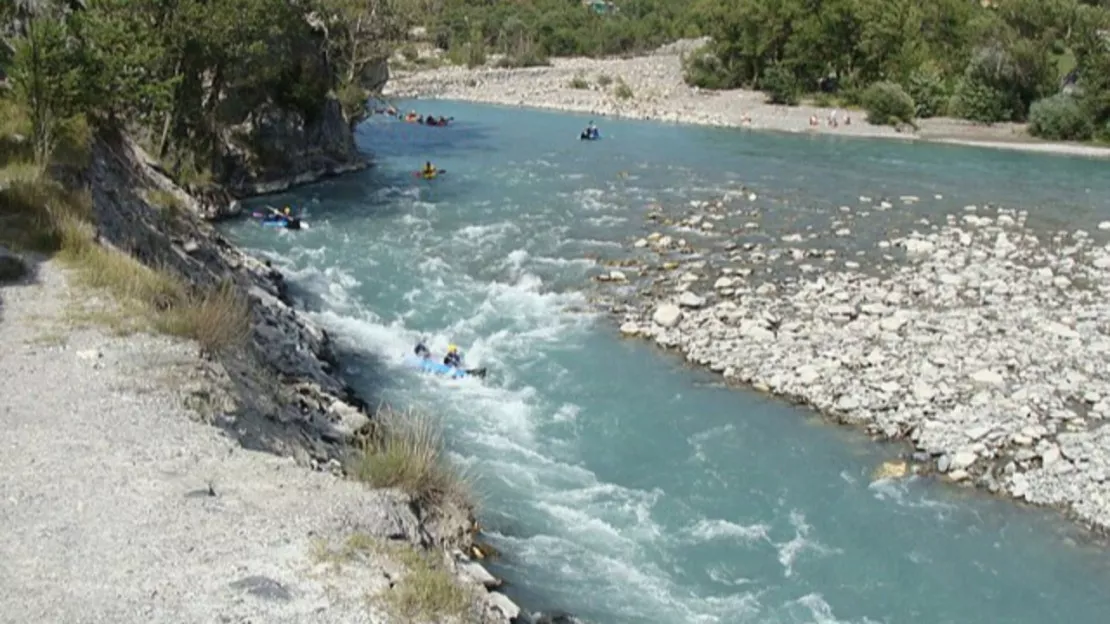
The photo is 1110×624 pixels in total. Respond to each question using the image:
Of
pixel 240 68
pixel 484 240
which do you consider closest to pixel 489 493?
pixel 484 240

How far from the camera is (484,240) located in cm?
2983

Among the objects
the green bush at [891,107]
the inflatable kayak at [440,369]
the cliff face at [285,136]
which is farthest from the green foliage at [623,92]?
the inflatable kayak at [440,369]

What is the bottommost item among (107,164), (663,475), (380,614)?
(663,475)

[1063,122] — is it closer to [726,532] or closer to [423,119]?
[423,119]

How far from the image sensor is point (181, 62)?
34344 mm

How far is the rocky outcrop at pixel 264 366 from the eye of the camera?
10.2 m

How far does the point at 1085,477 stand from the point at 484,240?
1867cm

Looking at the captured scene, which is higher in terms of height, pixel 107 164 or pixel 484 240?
pixel 107 164

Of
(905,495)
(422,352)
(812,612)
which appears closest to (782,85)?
(422,352)

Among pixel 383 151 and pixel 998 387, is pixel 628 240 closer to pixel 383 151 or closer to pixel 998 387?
pixel 998 387

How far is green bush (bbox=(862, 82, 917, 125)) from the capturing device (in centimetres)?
5969

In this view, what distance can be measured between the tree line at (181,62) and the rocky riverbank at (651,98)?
2189cm

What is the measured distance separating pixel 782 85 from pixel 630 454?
57.6 metres

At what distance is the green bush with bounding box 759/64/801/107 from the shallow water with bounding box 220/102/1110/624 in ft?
114
